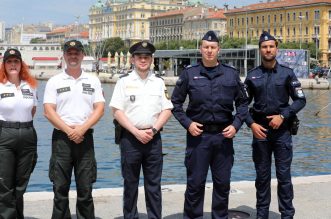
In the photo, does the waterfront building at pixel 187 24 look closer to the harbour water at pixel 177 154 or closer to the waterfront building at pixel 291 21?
the waterfront building at pixel 291 21

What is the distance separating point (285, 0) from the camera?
11988 cm

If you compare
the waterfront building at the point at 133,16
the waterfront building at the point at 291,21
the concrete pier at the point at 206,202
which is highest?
the waterfront building at the point at 133,16

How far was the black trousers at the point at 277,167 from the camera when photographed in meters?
6.04

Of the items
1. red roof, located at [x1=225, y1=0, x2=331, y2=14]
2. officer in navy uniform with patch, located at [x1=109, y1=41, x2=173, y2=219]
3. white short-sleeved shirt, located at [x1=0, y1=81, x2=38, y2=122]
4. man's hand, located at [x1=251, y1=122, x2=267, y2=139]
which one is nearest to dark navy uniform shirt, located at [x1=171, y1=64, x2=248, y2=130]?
officer in navy uniform with patch, located at [x1=109, y1=41, x2=173, y2=219]

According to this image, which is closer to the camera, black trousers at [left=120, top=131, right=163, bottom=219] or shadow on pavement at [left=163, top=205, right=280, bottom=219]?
black trousers at [left=120, top=131, right=163, bottom=219]

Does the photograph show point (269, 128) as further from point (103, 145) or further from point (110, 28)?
point (110, 28)

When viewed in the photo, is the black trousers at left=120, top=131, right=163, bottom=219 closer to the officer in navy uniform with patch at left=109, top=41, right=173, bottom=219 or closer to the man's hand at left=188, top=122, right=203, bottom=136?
the officer in navy uniform with patch at left=109, top=41, right=173, bottom=219

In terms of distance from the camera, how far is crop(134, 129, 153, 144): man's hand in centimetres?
547

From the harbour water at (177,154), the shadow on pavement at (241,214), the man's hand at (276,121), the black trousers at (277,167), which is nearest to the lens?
the man's hand at (276,121)

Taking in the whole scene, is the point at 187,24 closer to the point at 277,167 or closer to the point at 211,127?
the point at 277,167

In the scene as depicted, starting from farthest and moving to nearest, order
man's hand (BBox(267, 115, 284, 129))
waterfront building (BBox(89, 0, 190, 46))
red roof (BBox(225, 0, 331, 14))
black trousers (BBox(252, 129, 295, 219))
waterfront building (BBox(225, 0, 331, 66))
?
waterfront building (BBox(89, 0, 190, 46))
red roof (BBox(225, 0, 331, 14))
waterfront building (BBox(225, 0, 331, 66))
black trousers (BBox(252, 129, 295, 219))
man's hand (BBox(267, 115, 284, 129))

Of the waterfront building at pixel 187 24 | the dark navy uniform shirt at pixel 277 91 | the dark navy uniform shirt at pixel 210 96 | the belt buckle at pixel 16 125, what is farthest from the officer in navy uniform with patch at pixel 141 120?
the waterfront building at pixel 187 24

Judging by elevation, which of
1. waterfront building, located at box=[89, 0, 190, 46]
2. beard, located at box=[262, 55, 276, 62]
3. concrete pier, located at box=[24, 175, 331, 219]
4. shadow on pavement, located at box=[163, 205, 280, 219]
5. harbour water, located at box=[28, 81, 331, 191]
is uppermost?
waterfront building, located at box=[89, 0, 190, 46]

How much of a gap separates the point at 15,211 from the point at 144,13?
592 feet
